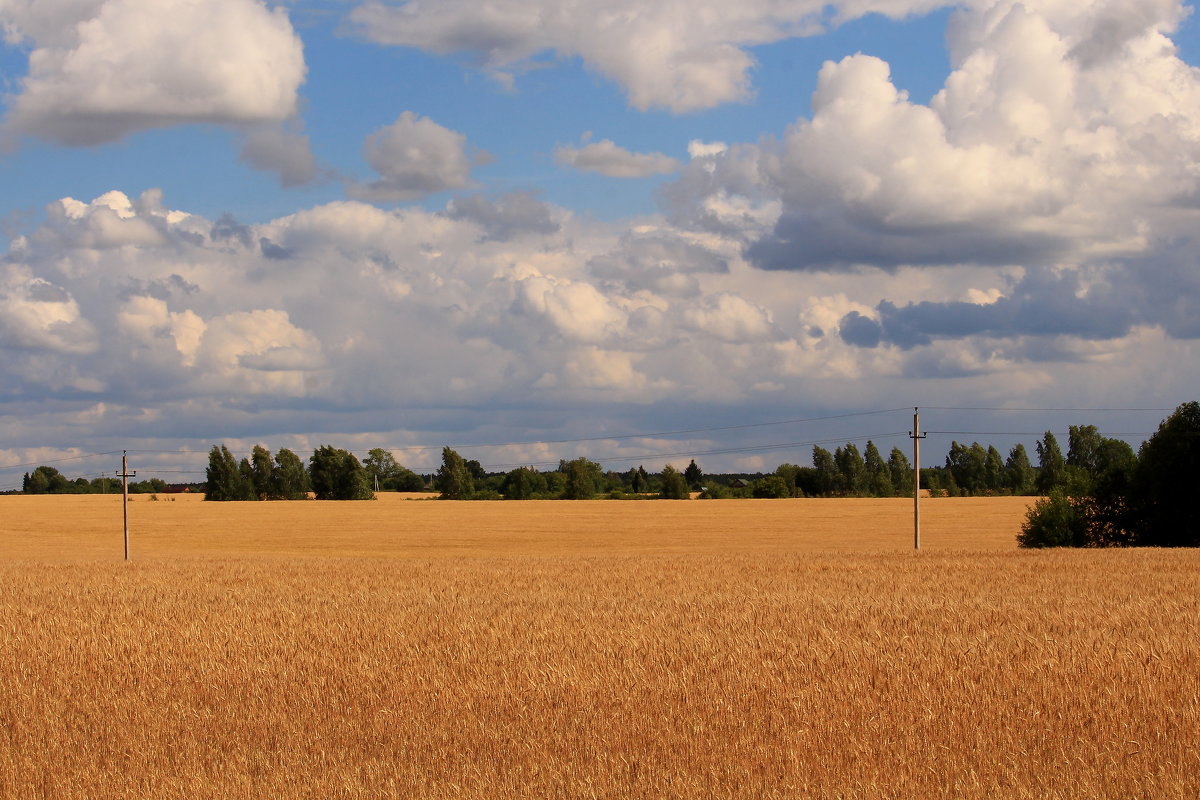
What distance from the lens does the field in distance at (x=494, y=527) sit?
7644 cm

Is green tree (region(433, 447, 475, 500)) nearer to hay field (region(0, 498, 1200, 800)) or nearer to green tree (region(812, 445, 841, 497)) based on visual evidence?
green tree (region(812, 445, 841, 497))

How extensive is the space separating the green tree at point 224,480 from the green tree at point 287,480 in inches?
227

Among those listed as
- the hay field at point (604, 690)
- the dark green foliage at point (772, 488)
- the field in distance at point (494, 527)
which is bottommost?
the field in distance at point (494, 527)

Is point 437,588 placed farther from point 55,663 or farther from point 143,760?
point 143,760

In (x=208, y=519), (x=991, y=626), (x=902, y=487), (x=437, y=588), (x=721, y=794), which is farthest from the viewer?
(x=902, y=487)

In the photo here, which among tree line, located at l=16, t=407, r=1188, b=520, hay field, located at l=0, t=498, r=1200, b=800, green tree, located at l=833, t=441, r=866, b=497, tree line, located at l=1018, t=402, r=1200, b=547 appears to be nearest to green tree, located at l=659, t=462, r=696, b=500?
tree line, located at l=16, t=407, r=1188, b=520

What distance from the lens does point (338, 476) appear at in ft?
549

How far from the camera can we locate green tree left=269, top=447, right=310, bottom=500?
176500 mm

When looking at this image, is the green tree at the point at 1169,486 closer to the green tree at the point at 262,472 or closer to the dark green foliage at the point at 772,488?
the dark green foliage at the point at 772,488

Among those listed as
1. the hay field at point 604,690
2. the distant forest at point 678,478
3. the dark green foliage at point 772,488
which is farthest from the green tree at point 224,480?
the hay field at point 604,690

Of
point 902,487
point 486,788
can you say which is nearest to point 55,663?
point 486,788

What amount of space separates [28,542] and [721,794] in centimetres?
8704

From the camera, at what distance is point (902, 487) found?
18912 cm

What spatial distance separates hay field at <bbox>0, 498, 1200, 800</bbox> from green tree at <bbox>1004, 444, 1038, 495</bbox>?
16647cm
